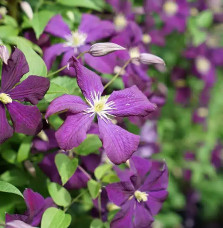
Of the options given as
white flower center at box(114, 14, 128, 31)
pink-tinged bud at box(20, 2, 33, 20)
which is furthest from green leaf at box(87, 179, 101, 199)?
white flower center at box(114, 14, 128, 31)

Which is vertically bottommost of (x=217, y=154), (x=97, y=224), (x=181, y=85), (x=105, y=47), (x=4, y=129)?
(x=217, y=154)

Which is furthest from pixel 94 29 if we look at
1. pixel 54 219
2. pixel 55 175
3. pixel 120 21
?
pixel 54 219

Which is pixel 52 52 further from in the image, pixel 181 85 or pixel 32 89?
pixel 181 85

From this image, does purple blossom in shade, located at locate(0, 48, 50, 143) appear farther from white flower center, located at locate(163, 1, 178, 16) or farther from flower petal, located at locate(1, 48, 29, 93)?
white flower center, located at locate(163, 1, 178, 16)

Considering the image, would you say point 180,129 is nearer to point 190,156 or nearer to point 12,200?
point 190,156

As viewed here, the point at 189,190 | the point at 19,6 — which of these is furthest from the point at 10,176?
the point at 189,190
